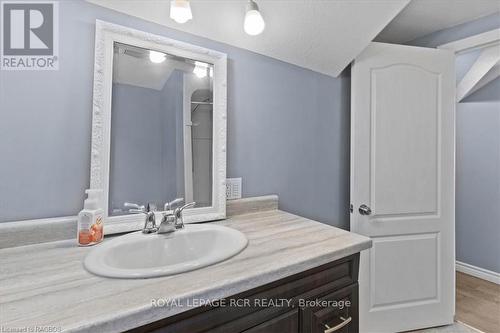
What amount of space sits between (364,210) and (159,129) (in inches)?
51.0

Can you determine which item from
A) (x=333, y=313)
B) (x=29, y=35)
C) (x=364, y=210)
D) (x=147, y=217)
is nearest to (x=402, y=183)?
(x=364, y=210)

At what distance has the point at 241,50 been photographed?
1354 millimetres

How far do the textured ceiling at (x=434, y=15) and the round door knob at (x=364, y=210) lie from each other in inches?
54.6

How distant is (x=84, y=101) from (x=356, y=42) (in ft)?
4.59

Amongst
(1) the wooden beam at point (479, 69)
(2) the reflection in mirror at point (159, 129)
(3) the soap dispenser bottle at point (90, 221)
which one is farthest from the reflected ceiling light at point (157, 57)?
(1) the wooden beam at point (479, 69)

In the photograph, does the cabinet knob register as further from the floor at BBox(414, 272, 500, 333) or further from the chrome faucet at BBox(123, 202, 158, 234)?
the floor at BBox(414, 272, 500, 333)

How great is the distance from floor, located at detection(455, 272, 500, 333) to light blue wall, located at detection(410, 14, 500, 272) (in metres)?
0.23

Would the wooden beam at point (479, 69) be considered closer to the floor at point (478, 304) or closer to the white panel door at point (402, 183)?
the white panel door at point (402, 183)

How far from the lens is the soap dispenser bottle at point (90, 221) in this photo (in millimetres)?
864

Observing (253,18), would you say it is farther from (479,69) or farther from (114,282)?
(479,69)

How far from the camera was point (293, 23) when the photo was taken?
1289 mm

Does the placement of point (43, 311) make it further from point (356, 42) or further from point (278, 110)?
point (356, 42)

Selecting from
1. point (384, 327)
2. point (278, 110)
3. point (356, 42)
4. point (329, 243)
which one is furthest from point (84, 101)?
point (384, 327)

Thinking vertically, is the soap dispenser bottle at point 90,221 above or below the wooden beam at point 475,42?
Answer: below
